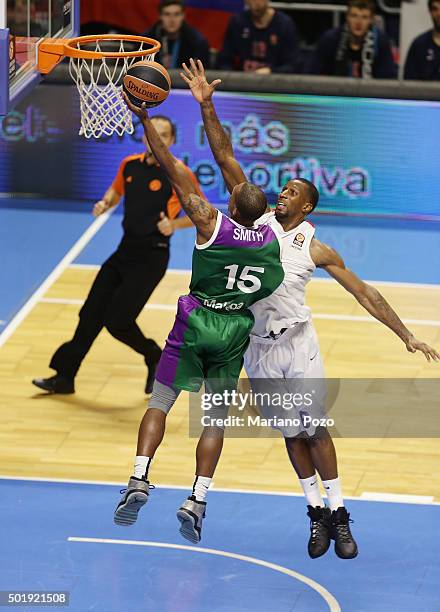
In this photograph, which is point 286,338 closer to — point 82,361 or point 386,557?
point 386,557

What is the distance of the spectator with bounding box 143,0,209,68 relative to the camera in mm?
19359

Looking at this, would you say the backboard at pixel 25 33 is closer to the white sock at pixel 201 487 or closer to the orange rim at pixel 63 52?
the orange rim at pixel 63 52

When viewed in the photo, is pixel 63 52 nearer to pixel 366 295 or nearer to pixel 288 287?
pixel 288 287

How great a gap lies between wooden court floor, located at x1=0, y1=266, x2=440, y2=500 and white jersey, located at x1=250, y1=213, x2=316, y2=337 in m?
2.07

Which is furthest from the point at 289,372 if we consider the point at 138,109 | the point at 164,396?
the point at 138,109

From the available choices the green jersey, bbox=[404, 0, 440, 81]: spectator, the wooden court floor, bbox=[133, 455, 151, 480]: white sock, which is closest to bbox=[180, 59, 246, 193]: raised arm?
the green jersey

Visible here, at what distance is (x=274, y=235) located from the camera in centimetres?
1016

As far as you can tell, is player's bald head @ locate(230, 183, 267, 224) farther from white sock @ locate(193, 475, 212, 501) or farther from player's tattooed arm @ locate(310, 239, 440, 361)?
white sock @ locate(193, 475, 212, 501)

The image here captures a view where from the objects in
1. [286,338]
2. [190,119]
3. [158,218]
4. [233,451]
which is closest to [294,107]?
[190,119]

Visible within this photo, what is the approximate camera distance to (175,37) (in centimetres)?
1947

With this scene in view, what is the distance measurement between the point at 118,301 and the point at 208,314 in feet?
11.8

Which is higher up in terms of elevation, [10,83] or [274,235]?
[10,83]

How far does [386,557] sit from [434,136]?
860 centimetres

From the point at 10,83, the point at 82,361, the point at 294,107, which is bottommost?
the point at 82,361
